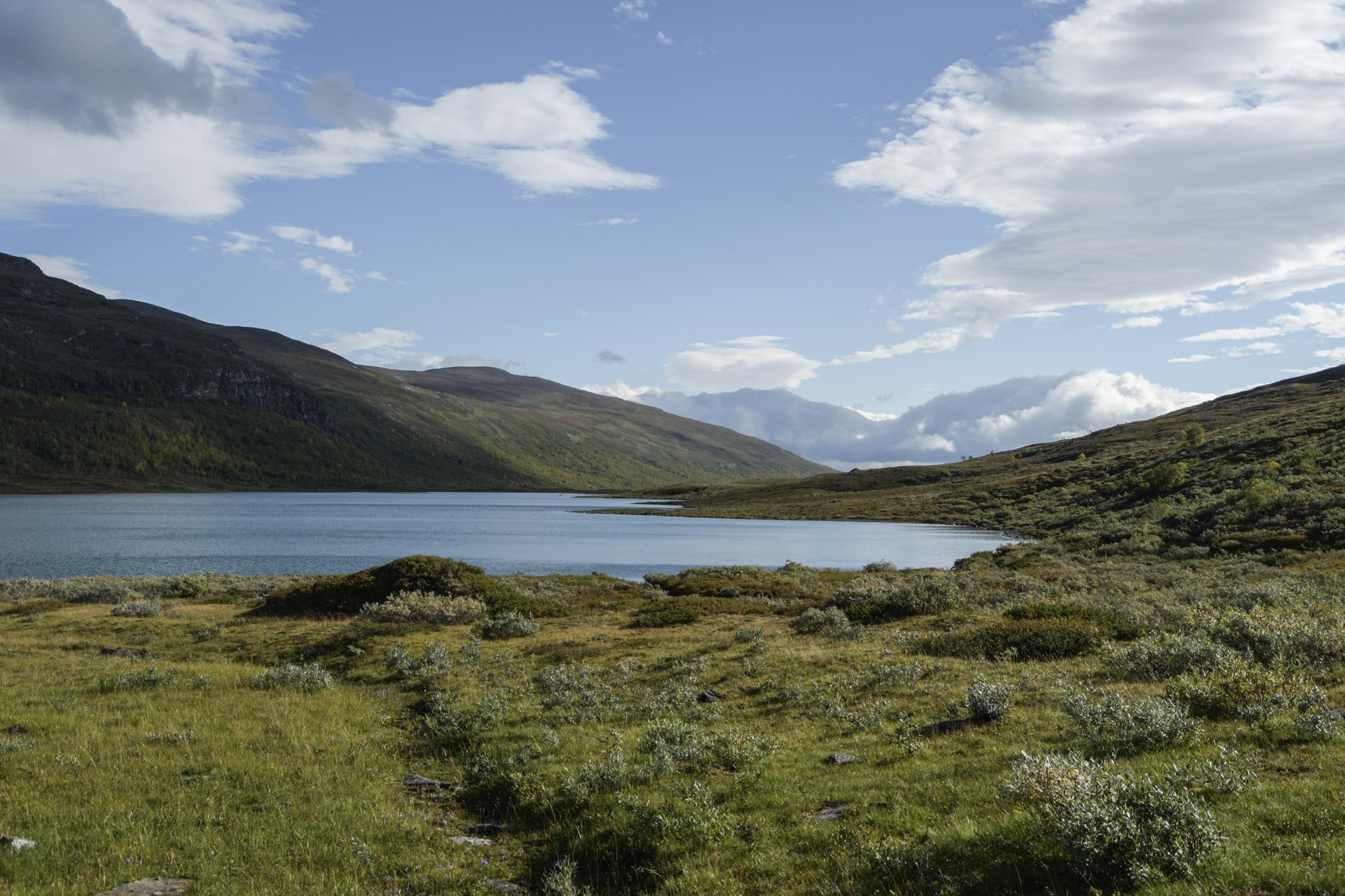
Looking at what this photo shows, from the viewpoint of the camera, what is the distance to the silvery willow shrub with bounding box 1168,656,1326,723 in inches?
456

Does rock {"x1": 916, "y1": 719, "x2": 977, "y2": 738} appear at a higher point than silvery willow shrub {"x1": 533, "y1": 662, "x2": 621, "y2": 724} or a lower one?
higher

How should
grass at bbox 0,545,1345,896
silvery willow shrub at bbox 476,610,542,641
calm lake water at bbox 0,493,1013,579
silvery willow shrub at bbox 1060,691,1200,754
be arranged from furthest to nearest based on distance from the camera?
1. calm lake water at bbox 0,493,1013,579
2. silvery willow shrub at bbox 476,610,542,641
3. silvery willow shrub at bbox 1060,691,1200,754
4. grass at bbox 0,545,1345,896

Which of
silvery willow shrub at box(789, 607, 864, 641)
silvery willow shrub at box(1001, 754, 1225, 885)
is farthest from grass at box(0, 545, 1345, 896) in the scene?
silvery willow shrub at box(789, 607, 864, 641)

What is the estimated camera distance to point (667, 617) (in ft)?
115

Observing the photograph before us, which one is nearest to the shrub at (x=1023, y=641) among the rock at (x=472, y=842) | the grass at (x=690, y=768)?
the grass at (x=690, y=768)

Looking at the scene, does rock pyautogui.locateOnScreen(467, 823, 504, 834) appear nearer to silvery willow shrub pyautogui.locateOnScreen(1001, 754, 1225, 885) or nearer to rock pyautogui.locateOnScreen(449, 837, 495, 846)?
rock pyautogui.locateOnScreen(449, 837, 495, 846)

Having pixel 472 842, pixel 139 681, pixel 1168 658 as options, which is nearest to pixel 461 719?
pixel 472 842

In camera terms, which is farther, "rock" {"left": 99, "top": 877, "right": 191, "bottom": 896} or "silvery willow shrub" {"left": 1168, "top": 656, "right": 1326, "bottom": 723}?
"silvery willow shrub" {"left": 1168, "top": 656, "right": 1326, "bottom": 723}

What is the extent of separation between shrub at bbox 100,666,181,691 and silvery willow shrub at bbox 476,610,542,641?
39.9 feet

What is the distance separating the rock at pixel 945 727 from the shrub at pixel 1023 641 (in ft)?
21.8

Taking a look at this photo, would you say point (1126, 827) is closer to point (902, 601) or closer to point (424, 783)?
point (424, 783)

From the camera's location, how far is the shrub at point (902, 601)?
31.0 meters

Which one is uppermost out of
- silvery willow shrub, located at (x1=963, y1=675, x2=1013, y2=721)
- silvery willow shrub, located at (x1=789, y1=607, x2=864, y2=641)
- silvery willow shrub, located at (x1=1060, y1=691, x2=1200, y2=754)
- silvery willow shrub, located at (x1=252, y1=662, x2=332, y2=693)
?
silvery willow shrub, located at (x1=1060, y1=691, x2=1200, y2=754)

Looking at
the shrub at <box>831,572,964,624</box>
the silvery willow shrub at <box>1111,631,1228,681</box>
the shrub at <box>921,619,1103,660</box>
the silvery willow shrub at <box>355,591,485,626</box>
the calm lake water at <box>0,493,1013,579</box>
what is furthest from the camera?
the calm lake water at <box>0,493,1013,579</box>
